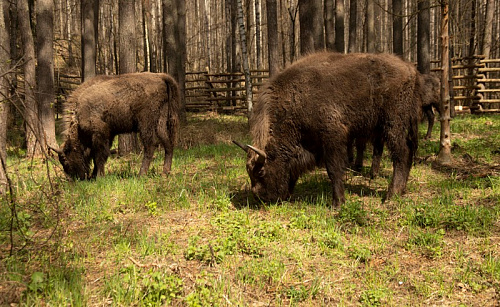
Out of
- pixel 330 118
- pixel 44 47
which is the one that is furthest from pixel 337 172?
pixel 44 47

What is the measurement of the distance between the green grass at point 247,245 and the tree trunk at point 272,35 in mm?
5230

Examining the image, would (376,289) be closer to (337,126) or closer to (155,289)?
(155,289)

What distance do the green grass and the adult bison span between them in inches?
19.2

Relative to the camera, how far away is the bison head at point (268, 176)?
582 centimetres

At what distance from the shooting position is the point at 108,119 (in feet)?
25.7

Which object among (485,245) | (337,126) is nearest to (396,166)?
(337,126)

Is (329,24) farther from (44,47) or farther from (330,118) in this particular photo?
(330,118)

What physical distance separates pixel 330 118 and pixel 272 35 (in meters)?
5.87

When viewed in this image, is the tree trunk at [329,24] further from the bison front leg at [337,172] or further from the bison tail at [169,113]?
the bison front leg at [337,172]

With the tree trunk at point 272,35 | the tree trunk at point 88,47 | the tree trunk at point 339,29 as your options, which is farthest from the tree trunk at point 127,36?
the tree trunk at point 339,29

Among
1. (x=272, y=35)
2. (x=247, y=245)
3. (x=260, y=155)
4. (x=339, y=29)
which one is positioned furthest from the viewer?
(x=339, y=29)

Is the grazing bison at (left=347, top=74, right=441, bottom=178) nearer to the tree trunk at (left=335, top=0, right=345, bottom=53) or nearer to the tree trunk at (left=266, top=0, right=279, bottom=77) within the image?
the tree trunk at (left=266, top=0, right=279, bottom=77)

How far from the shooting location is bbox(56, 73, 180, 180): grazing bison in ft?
25.5

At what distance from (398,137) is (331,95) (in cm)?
128
